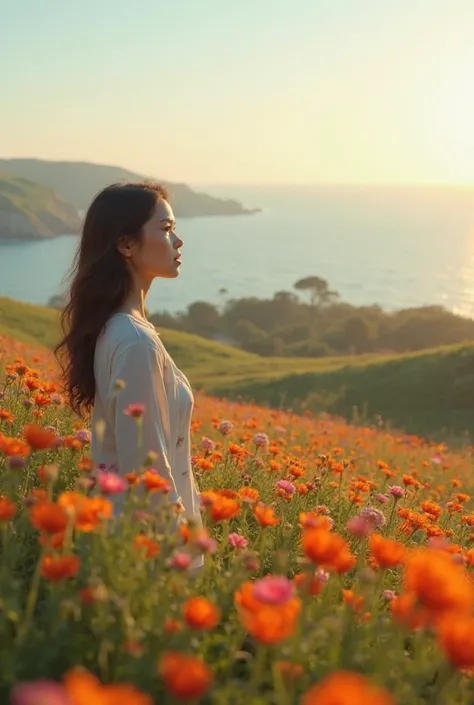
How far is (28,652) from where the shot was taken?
172cm

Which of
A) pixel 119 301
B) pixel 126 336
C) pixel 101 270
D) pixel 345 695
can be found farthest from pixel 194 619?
pixel 101 270

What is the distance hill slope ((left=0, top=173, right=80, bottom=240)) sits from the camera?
516ft

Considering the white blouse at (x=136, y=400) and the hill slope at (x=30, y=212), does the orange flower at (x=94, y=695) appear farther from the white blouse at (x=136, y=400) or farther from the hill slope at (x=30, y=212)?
the hill slope at (x=30, y=212)

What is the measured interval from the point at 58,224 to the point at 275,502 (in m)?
180

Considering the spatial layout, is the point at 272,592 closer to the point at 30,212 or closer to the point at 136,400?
the point at 136,400

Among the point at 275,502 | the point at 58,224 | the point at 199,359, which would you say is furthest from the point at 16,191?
the point at 275,502

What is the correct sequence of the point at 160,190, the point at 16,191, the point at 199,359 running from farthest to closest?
the point at 16,191 → the point at 199,359 → the point at 160,190

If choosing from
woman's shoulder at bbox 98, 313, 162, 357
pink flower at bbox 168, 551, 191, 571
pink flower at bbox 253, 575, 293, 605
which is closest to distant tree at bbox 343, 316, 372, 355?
woman's shoulder at bbox 98, 313, 162, 357

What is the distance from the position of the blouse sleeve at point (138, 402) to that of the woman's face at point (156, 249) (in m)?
0.54

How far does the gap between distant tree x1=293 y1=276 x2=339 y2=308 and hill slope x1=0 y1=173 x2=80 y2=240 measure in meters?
93.1

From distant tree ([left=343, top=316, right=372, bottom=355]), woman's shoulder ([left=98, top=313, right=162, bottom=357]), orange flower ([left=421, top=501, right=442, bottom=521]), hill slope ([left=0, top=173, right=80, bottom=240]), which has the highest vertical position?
hill slope ([left=0, top=173, right=80, bottom=240])

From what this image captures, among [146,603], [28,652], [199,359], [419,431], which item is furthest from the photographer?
[199,359]

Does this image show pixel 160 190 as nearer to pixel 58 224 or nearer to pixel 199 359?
pixel 199 359

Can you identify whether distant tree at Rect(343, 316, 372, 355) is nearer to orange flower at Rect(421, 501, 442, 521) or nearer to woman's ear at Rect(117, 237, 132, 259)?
orange flower at Rect(421, 501, 442, 521)
